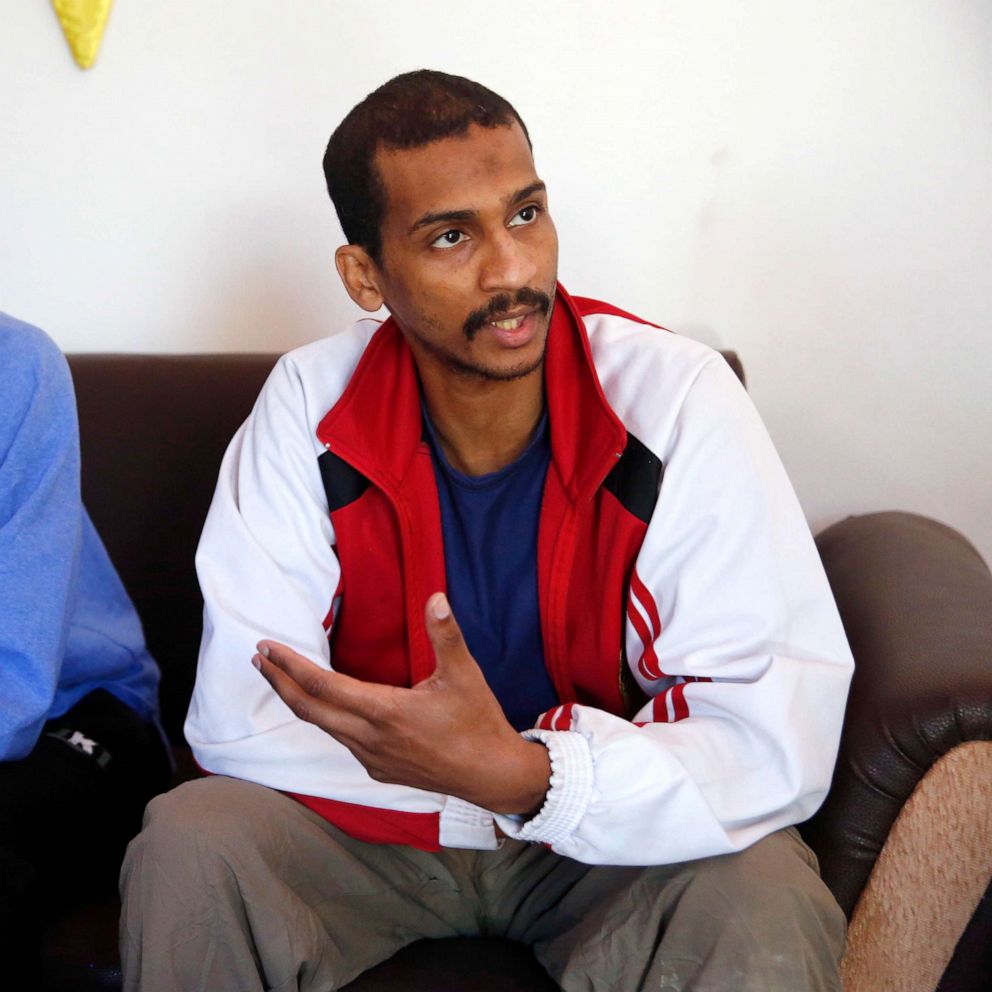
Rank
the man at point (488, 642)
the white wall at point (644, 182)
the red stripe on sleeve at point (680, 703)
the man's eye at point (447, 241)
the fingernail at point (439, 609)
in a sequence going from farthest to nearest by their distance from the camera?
the white wall at point (644, 182) < the man's eye at point (447, 241) < the red stripe on sleeve at point (680, 703) < the man at point (488, 642) < the fingernail at point (439, 609)

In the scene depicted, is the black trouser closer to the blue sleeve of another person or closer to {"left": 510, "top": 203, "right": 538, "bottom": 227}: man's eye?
the blue sleeve of another person

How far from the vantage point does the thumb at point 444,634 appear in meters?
1.06

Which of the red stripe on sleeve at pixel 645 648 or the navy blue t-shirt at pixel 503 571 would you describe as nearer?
the red stripe on sleeve at pixel 645 648

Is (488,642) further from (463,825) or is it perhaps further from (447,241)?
(447,241)

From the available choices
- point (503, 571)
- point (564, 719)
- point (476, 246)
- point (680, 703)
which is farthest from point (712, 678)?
point (476, 246)

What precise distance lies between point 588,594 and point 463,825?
29 cm

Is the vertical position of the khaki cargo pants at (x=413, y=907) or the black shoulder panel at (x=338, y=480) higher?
the black shoulder panel at (x=338, y=480)

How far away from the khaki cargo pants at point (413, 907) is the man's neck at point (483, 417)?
1.45ft

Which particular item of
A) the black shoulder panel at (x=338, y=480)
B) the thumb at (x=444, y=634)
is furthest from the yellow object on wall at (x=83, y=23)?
the thumb at (x=444, y=634)

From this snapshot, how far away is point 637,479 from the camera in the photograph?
136 cm

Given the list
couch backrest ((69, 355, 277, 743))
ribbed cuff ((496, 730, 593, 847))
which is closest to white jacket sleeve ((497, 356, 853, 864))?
ribbed cuff ((496, 730, 593, 847))

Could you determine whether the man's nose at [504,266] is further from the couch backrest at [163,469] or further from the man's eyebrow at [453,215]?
the couch backrest at [163,469]

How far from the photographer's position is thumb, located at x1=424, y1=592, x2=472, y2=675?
106cm

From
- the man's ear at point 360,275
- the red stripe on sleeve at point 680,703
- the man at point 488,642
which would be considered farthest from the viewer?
the man's ear at point 360,275
